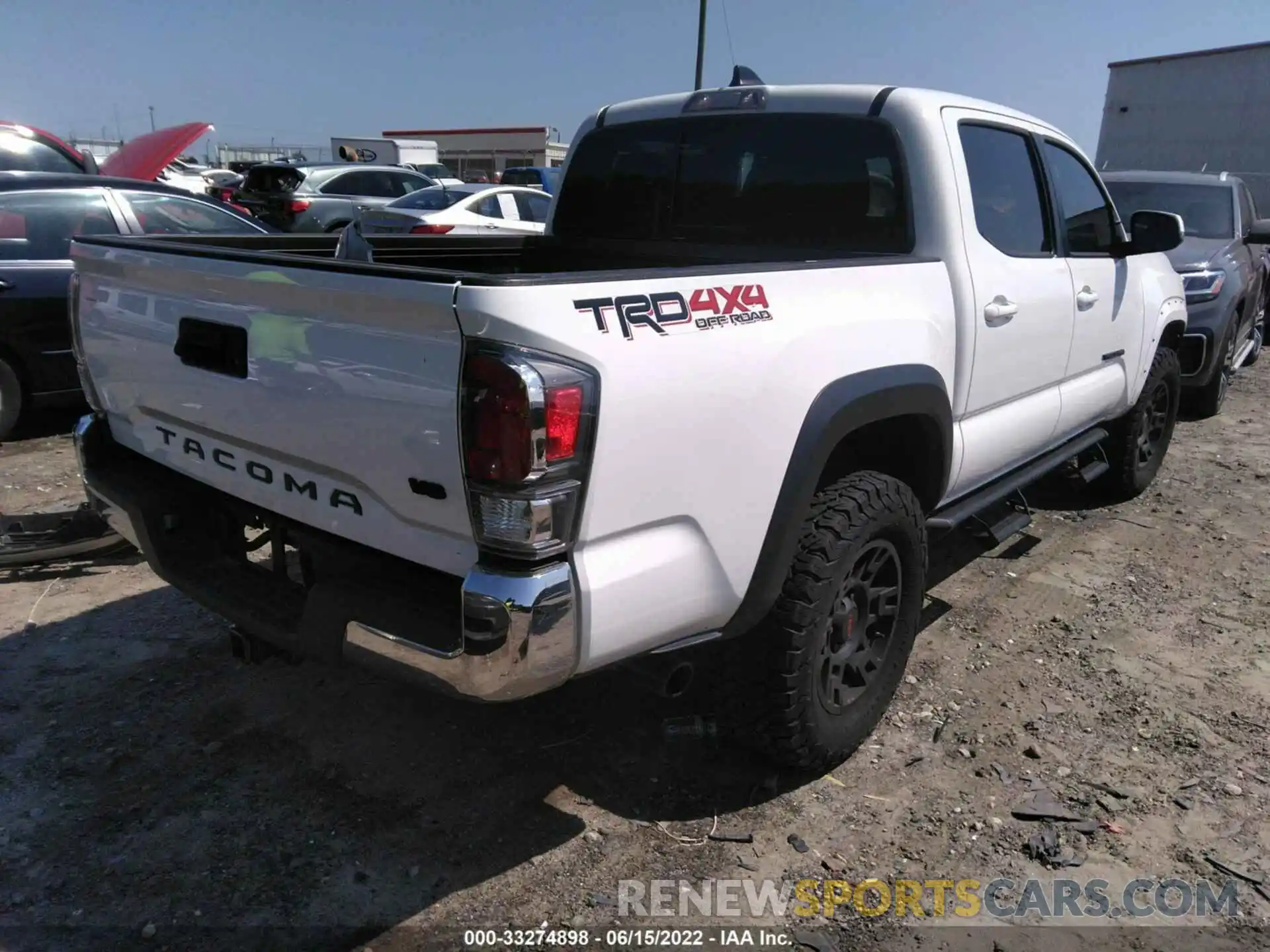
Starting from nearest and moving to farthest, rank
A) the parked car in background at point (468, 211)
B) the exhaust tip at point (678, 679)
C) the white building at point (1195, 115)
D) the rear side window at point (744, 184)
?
the exhaust tip at point (678, 679)
the rear side window at point (744, 184)
the parked car in background at point (468, 211)
the white building at point (1195, 115)

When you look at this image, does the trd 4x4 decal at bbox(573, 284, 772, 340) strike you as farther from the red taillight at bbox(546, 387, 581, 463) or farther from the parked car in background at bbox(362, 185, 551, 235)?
the parked car in background at bbox(362, 185, 551, 235)

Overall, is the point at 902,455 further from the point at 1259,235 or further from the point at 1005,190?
the point at 1259,235

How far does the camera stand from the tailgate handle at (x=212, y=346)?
2.35m

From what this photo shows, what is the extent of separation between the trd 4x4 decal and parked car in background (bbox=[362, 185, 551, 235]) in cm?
923

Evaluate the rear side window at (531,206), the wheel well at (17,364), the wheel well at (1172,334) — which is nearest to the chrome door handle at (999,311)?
the wheel well at (1172,334)

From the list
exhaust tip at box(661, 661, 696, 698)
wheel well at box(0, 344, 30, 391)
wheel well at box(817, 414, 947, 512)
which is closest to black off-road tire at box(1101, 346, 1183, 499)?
wheel well at box(817, 414, 947, 512)

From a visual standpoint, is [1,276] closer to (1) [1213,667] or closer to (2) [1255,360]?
(1) [1213,667]

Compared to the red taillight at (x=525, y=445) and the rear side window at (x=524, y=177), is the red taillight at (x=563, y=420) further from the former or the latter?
the rear side window at (x=524, y=177)

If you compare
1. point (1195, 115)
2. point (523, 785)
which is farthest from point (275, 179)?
point (1195, 115)

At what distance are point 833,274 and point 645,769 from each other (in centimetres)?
161

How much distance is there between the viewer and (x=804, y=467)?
2463 mm

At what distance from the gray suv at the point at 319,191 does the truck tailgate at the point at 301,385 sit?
1048 cm

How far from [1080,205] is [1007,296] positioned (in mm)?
1324

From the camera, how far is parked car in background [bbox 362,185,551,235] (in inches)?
439
